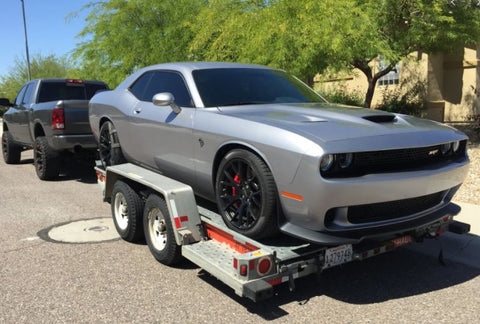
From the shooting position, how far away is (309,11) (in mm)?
8453

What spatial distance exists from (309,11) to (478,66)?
36.2 ft

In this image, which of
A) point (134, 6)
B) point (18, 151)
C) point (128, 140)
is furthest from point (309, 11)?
point (134, 6)

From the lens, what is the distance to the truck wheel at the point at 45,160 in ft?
28.4

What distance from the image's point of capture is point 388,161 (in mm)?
3447

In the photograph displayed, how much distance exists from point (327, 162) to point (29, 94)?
28.6 feet

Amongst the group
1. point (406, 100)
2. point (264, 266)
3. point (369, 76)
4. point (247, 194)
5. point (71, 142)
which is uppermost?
point (369, 76)

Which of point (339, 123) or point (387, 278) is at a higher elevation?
point (339, 123)

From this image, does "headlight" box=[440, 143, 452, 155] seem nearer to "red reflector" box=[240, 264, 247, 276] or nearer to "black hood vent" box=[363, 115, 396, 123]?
"black hood vent" box=[363, 115, 396, 123]

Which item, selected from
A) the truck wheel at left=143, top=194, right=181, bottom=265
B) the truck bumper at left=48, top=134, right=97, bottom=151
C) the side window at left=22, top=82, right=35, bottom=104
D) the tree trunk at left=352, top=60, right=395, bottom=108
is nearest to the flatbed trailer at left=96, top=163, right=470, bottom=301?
A: the truck wheel at left=143, top=194, right=181, bottom=265

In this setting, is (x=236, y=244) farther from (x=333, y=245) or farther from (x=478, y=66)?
(x=478, y=66)

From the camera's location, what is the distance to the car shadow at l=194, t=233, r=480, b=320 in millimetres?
3803

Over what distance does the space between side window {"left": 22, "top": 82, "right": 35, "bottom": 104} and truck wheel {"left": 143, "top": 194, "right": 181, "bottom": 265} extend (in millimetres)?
6464

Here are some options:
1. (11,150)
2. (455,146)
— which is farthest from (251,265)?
(11,150)

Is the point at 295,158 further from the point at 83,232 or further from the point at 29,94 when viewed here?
the point at 29,94
